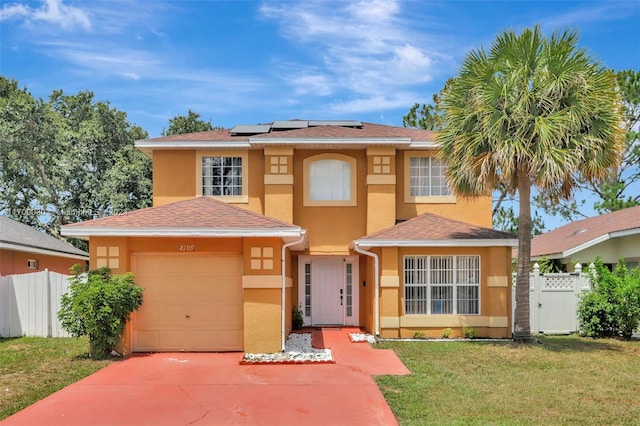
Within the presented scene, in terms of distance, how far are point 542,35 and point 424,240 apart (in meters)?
5.90

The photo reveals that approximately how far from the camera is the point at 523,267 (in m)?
15.1

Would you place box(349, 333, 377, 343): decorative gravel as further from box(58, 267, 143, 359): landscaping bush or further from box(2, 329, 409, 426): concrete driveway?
box(58, 267, 143, 359): landscaping bush

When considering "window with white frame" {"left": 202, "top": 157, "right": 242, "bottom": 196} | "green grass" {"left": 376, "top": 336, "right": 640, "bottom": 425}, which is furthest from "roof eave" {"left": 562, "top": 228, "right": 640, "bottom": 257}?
"window with white frame" {"left": 202, "top": 157, "right": 242, "bottom": 196}

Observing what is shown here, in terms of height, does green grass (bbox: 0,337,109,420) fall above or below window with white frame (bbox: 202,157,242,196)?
below

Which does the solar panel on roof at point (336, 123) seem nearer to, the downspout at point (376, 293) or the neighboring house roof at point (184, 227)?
the downspout at point (376, 293)

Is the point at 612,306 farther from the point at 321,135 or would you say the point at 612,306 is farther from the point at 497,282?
the point at 321,135

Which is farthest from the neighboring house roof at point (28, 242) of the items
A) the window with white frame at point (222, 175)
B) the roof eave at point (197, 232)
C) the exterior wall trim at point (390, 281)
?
the exterior wall trim at point (390, 281)

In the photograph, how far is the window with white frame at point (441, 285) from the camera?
1645 centimetres

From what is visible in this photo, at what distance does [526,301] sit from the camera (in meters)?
15.0

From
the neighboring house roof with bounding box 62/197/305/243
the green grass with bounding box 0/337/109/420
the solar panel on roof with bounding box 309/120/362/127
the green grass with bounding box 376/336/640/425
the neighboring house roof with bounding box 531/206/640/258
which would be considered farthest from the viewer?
the solar panel on roof with bounding box 309/120/362/127

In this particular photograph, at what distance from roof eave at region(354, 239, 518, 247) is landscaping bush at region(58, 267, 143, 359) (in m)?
6.26

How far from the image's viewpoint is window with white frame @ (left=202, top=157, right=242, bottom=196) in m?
18.9

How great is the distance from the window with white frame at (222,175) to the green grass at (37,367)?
240 inches

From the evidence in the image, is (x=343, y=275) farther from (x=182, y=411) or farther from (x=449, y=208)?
(x=182, y=411)
